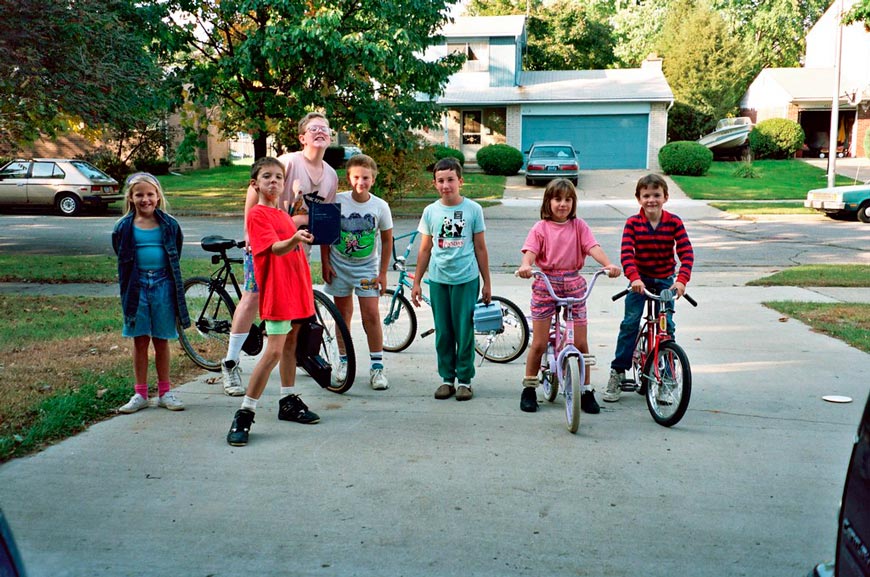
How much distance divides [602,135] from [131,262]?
116 feet

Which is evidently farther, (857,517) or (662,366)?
(662,366)

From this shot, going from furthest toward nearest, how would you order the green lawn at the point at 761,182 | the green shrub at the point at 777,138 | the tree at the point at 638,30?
the tree at the point at 638,30 < the green shrub at the point at 777,138 < the green lawn at the point at 761,182

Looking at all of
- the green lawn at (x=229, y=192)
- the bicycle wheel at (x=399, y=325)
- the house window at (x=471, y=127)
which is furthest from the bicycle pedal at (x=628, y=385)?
the house window at (x=471, y=127)

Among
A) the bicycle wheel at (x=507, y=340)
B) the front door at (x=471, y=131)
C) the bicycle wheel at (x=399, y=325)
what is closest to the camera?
the bicycle wheel at (x=507, y=340)

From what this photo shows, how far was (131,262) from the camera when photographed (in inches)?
217

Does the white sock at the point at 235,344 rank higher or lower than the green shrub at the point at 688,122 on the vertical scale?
lower

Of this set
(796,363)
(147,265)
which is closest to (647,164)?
(796,363)

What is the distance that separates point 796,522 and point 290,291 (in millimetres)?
3067

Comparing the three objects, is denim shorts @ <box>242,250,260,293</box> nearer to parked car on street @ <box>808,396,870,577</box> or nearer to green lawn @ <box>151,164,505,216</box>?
parked car on street @ <box>808,396,870,577</box>

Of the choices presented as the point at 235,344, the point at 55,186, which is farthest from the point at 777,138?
the point at 235,344

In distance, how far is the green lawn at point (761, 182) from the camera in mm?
28125

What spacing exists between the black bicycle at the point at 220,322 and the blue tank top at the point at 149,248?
68cm

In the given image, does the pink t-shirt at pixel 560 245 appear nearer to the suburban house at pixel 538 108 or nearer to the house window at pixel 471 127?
the suburban house at pixel 538 108

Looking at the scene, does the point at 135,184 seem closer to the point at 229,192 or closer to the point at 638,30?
the point at 229,192
